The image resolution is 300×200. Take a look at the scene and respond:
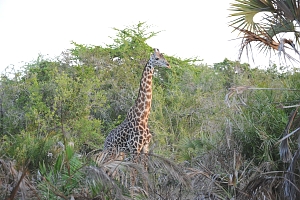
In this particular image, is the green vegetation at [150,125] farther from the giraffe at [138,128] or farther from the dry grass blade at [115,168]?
the giraffe at [138,128]

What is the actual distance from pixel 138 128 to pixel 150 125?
5429 millimetres

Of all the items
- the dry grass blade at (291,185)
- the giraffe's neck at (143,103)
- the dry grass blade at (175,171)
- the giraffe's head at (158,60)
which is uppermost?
the giraffe's head at (158,60)

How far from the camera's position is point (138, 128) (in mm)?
10656

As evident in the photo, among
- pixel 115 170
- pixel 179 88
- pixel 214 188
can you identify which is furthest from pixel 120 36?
pixel 115 170

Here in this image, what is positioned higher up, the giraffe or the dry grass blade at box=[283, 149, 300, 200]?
the giraffe

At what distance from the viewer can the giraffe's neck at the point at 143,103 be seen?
10.9 m

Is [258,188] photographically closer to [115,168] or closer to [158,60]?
[115,168]

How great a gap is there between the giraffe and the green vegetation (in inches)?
16.3

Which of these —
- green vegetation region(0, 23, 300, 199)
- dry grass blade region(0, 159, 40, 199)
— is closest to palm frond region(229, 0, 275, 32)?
green vegetation region(0, 23, 300, 199)

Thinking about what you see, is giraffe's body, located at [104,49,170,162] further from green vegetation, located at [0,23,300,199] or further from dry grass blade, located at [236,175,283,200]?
dry grass blade, located at [236,175,283,200]

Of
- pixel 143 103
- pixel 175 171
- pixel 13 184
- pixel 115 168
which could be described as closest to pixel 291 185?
pixel 175 171

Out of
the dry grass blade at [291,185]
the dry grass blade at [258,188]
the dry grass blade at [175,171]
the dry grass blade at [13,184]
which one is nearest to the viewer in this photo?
the dry grass blade at [13,184]

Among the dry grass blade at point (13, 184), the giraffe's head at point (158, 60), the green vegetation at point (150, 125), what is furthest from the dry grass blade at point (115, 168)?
the giraffe's head at point (158, 60)

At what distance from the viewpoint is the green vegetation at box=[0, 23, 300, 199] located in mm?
6074
